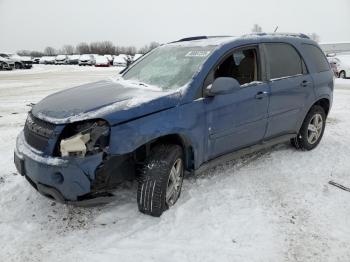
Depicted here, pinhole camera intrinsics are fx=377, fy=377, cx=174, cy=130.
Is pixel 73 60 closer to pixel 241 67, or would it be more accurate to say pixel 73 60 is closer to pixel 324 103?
pixel 324 103

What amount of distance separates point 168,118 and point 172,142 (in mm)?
341

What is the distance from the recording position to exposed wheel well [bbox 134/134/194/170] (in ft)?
11.9

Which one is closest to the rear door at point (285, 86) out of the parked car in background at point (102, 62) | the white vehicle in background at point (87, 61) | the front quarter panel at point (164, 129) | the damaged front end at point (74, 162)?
the front quarter panel at point (164, 129)

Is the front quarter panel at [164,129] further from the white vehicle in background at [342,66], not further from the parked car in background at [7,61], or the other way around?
the parked car in background at [7,61]

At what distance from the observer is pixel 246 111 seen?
4.33 metres

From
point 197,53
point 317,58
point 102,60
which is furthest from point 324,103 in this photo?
point 102,60

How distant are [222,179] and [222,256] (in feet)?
5.25

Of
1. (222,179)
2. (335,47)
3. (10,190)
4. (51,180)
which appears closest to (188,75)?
(222,179)

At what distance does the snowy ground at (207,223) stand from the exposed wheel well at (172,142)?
0.44m

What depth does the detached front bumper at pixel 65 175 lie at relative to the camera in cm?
315

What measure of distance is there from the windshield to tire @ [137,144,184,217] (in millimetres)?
720

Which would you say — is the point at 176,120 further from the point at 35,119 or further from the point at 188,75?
the point at 35,119

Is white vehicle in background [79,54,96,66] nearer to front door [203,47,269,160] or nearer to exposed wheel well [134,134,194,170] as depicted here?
front door [203,47,269,160]

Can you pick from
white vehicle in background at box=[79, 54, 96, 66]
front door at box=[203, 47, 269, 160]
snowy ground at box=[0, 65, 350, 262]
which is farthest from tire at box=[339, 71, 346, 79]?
white vehicle in background at box=[79, 54, 96, 66]
